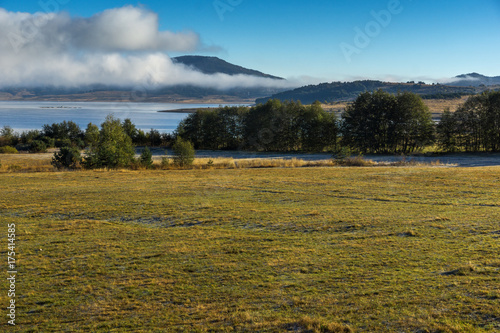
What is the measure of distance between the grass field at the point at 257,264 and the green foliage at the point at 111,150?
54.9ft

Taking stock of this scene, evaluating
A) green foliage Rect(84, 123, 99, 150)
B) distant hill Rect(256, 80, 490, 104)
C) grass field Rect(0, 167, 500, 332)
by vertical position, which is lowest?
grass field Rect(0, 167, 500, 332)

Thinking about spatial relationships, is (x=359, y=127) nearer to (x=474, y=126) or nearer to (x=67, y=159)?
(x=474, y=126)

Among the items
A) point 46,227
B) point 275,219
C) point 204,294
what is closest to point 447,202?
point 275,219

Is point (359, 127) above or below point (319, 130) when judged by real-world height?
above

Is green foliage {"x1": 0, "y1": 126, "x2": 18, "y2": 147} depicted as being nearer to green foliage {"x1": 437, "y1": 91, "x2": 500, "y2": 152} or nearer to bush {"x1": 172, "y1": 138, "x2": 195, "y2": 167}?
bush {"x1": 172, "y1": 138, "x2": 195, "y2": 167}

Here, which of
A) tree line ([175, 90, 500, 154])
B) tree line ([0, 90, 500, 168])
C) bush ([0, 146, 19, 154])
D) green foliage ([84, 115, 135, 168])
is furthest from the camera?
bush ([0, 146, 19, 154])

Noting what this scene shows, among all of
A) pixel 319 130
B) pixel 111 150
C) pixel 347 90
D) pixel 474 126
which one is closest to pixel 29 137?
pixel 111 150

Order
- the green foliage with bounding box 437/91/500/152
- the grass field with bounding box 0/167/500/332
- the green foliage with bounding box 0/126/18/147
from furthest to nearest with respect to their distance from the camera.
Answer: the green foliage with bounding box 0/126/18/147, the green foliage with bounding box 437/91/500/152, the grass field with bounding box 0/167/500/332

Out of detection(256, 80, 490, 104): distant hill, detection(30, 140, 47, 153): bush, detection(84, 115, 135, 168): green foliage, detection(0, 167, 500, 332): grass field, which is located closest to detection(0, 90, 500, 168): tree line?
detection(30, 140, 47, 153): bush

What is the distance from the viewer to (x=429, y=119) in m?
50.5

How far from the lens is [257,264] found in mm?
7910

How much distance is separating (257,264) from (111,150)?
90.4 feet

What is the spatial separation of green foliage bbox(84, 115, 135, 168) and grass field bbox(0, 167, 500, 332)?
16734 millimetres

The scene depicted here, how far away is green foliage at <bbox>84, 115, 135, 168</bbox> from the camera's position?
3228 cm
